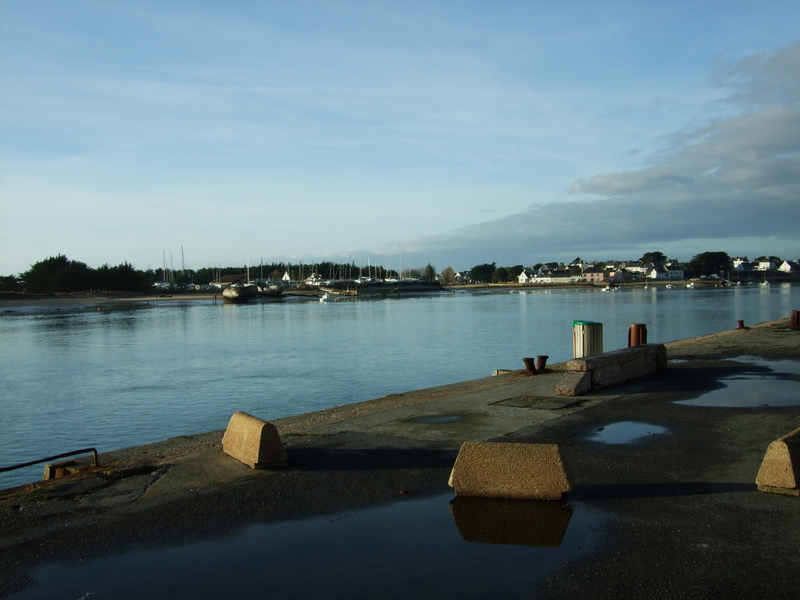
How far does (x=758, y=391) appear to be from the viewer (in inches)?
476

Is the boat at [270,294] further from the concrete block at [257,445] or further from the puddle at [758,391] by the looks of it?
the concrete block at [257,445]

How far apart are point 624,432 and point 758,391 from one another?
4.71 metres

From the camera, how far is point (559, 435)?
8.80 meters

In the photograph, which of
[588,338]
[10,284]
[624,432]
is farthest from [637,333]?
[10,284]

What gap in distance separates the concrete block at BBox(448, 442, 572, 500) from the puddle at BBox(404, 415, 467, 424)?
3577 millimetres

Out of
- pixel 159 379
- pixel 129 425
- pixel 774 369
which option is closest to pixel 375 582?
pixel 774 369

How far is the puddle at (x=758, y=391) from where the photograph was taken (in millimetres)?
10914

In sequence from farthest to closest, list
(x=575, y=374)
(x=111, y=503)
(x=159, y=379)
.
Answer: (x=159, y=379)
(x=575, y=374)
(x=111, y=503)

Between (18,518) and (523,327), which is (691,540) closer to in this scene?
(18,518)

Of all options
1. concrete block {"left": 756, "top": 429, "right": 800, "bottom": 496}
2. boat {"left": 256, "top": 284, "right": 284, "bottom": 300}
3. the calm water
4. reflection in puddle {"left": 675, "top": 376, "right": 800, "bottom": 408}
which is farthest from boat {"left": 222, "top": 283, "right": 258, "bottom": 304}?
concrete block {"left": 756, "top": 429, "right": 800, "bottom": 496}

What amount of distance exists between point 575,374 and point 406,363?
18.7m

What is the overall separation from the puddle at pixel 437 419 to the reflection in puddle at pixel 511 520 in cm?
369

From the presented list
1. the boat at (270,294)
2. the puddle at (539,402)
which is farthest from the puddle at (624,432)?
the boat at (270,294)

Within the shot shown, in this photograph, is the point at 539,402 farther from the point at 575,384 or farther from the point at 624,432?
the point at 624,432
